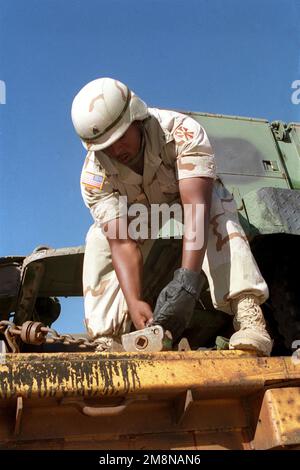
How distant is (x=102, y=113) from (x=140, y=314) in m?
0.88

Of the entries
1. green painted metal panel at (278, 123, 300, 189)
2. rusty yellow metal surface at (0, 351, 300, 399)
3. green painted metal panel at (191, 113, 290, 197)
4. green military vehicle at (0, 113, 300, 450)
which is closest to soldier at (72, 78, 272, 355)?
green military vehicle at (0, 113, 300, 450)

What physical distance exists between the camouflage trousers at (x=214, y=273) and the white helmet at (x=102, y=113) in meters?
0.53

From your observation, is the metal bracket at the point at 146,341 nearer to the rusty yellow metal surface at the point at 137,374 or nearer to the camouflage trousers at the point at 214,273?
the rusty yellow metal surface at the point at 137,374

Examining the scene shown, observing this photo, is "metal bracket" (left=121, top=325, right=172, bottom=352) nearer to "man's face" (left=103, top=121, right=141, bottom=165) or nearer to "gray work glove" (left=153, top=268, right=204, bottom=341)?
"gray work glove" (left=153, top=268, right=204, bottom=341)

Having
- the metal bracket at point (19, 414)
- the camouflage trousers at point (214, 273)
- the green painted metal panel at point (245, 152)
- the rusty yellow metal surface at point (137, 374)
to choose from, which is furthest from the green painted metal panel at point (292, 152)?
the metal bracket at point (19, 414)

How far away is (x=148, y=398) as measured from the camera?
162 cm

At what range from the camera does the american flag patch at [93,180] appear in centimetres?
294

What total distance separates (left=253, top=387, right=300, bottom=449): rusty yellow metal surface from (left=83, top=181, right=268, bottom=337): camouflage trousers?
2.71ft

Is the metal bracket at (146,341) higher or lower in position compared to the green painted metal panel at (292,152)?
lower

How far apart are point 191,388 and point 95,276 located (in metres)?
1.41

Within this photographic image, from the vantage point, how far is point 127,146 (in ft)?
8.96

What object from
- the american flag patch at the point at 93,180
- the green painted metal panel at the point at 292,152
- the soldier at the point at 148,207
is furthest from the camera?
the green painted metal panel at the point at 292,152

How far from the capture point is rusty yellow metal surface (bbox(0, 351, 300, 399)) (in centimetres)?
152
